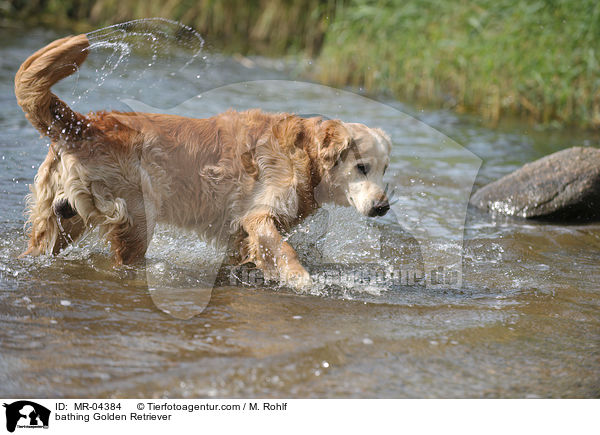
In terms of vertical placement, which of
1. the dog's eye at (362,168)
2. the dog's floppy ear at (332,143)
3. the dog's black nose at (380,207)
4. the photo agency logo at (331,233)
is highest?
the dog's floppy ear at (332,143)

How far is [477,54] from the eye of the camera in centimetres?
1039

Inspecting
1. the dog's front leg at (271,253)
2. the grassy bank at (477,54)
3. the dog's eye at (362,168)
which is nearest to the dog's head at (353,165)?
the dog's eye at (362,168)

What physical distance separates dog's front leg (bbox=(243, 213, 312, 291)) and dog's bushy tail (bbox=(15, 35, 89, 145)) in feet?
4.43

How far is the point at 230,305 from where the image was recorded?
411cm

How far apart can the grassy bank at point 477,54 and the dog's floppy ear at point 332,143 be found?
5920 mm

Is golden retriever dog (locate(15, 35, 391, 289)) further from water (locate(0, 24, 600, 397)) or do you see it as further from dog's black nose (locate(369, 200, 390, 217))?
water (locate(0, 24, 600, 397))

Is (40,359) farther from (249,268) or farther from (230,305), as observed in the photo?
(249,268)

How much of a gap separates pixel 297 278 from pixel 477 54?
7.30m
